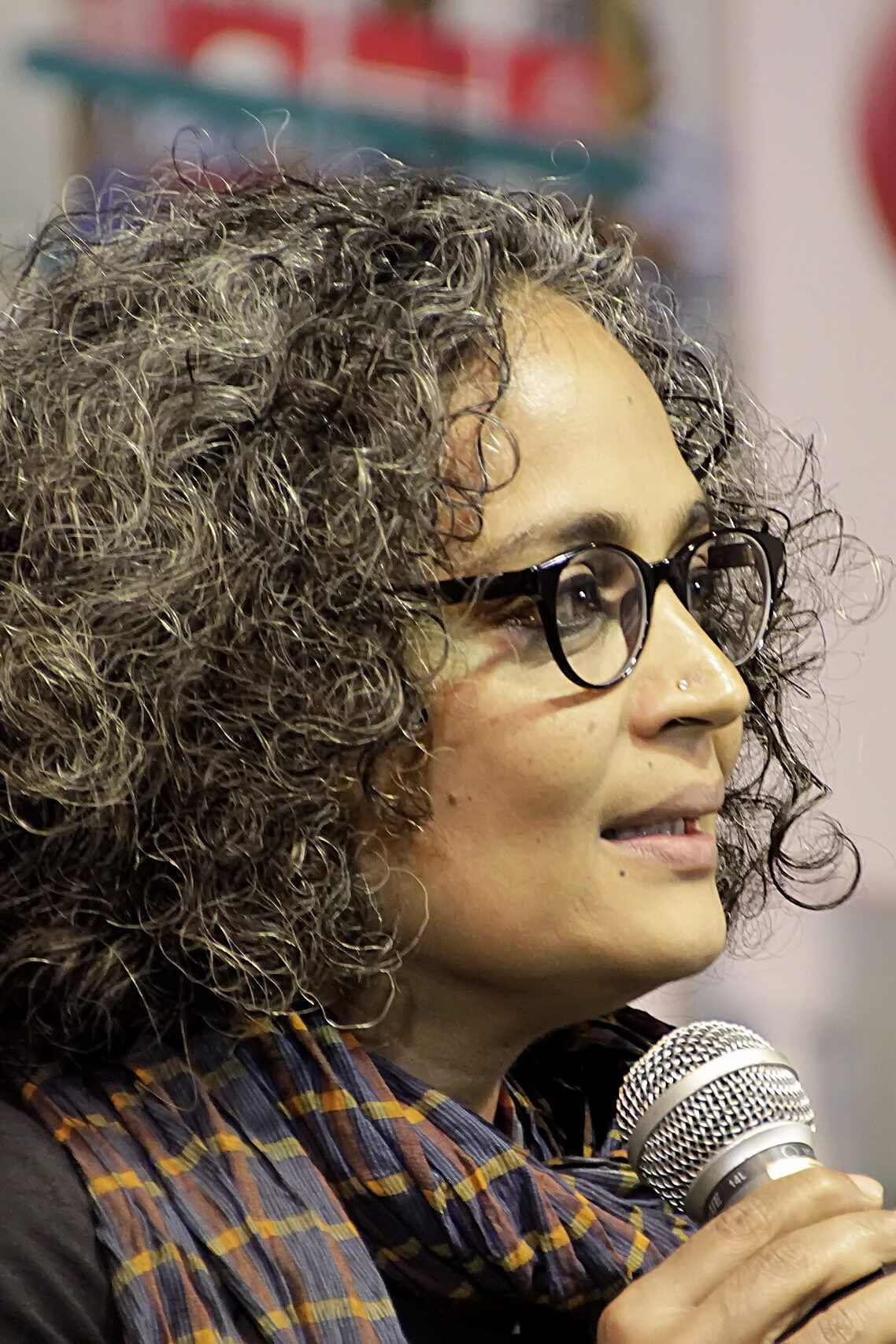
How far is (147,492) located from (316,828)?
11.2 inches

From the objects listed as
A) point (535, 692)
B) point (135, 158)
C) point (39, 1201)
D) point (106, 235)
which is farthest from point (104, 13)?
point (39, 1201)

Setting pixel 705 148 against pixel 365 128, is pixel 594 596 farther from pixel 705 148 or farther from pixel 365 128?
pixel 705 148

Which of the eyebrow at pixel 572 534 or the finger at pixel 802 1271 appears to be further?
the eyebrow at pixel 572 534

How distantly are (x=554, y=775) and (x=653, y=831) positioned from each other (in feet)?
0.36

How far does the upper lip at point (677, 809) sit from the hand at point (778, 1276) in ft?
1.04

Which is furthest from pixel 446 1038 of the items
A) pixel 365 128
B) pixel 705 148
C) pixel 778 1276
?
pixel 705 148

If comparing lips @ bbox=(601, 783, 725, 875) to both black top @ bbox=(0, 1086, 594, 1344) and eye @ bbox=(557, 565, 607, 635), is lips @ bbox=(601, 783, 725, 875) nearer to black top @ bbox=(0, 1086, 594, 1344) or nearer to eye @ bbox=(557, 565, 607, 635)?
eye @ bbox=(557, 565, 607, 635)

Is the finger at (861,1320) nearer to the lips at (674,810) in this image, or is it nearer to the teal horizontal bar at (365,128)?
the lips at (674,810)

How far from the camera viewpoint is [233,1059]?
1.29m

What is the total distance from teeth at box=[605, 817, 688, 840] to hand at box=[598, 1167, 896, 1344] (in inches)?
12.4

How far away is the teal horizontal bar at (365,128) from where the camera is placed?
2.06 metres

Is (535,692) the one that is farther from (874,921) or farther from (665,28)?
(665,28)

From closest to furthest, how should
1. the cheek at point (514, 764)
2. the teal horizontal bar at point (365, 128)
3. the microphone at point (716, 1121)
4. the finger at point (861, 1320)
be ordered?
the finger at point (861, 1320) → the microphone at point (716, 1121) → the cheek at point (514, 764) → the teal horizontal bar at point (365, 128)

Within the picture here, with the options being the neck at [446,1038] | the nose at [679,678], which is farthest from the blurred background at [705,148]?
the nose at [679,678]
